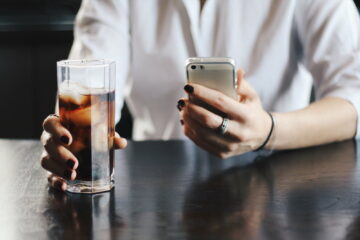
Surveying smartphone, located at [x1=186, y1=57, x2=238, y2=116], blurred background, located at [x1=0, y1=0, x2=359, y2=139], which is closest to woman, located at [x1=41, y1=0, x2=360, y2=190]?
A: smartphone, located at [x1=186, y1=57, x2=238, y2=116]

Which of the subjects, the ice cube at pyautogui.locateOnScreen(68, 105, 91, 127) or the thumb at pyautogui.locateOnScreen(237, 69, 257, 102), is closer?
the ice cube at pyautogui.locateOnScreen(68, 105, 91, 127)

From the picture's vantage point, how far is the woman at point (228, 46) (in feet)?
4.91

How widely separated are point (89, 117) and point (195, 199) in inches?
7.8

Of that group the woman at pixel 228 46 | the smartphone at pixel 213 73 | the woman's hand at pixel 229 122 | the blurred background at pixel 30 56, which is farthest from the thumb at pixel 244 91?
the blurred background at pixel 30 56

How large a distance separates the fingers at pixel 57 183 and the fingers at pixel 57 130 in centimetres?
6

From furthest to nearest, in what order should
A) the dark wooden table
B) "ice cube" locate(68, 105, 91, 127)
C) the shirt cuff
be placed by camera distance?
the shirt cuff
"ice cube" locate(68, 105, 91, 127)
the dark wooden table

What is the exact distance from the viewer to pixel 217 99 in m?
1.07

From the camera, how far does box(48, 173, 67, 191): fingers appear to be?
0.97 metres

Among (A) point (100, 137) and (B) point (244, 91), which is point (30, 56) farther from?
(A) point (100, 137)

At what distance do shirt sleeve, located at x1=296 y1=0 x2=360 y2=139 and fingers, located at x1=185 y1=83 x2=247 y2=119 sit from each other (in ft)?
1.38

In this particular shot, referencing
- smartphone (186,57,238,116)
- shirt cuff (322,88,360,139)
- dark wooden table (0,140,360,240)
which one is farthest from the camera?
shirt cuff (322,88,360,139)

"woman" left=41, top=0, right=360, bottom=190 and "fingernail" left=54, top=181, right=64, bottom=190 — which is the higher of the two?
"woman" left=41, top=0, right=360, bottom=190

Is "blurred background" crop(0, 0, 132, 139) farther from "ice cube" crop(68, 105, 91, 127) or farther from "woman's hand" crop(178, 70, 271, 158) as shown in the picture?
"ice cube" crop(68, 105, 91, 127)

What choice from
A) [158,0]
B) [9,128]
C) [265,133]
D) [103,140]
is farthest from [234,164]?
[9,128]
